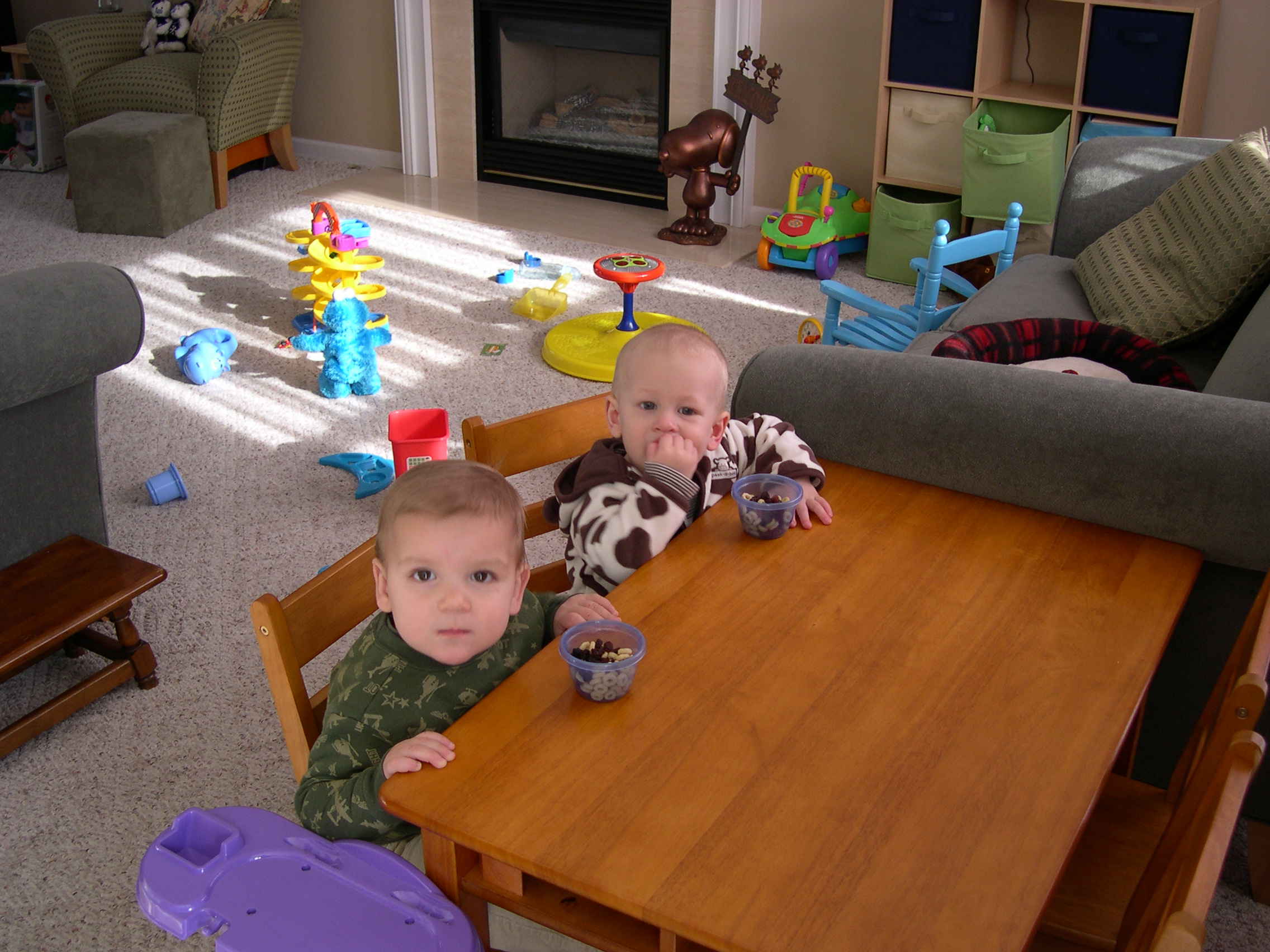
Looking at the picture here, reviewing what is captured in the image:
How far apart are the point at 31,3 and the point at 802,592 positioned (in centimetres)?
578

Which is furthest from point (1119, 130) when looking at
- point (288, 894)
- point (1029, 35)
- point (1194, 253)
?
point (288, 894)

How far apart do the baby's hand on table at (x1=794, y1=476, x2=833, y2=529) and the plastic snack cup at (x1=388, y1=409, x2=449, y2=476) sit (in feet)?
3.86

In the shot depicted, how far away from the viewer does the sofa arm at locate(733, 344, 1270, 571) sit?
4.63 feet

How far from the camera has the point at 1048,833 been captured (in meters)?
0.96

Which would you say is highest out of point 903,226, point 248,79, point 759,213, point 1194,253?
point 248,79

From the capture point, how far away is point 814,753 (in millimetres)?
1042

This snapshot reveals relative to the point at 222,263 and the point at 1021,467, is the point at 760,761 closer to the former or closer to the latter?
the point at 1021,467

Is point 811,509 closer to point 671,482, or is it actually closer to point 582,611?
point 671,482

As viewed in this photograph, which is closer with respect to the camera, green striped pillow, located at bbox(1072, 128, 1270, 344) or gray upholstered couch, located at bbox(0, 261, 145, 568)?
gray upholstered couch, located at bbox(0, 261, 145, 568)

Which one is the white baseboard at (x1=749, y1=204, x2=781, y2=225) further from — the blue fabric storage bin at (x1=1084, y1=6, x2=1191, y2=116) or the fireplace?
the blue fabric storage bin at (x1=1084, y1=6, x2=1191, y2=116)

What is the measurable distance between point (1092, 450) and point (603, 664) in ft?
2.45

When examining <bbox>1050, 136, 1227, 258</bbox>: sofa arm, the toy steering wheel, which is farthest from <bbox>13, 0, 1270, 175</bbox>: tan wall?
the toy steering wheel

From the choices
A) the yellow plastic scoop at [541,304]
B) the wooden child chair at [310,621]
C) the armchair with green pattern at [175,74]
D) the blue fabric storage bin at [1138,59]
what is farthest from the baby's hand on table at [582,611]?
the armchair with green pattern at [175,74]

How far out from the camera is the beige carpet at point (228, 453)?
5.75ft
